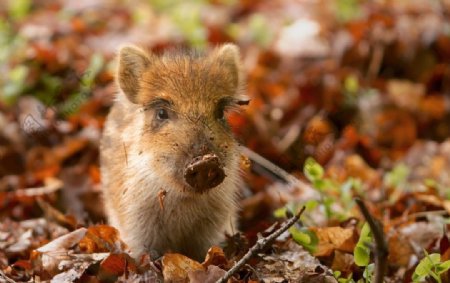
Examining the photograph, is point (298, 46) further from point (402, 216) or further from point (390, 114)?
point (402, 216)

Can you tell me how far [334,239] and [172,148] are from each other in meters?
1.09

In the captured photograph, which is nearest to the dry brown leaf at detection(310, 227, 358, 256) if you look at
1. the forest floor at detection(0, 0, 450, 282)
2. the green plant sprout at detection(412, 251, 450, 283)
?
the forest floor at detection(0, 0, 450, 282)

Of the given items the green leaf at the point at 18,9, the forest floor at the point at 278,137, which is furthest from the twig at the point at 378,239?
the green leaf at the point at 18,9

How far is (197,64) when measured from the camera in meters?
Answer: 4.71

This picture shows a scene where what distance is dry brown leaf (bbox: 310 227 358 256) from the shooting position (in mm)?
4430

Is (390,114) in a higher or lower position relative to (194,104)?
lower

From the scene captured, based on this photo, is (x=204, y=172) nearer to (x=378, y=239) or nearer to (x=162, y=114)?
(x=162, y=114)

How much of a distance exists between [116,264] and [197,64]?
4.53 ft

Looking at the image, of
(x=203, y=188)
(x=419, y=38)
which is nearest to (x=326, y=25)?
(x=419, y=38)

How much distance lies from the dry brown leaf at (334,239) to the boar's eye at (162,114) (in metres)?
1.06

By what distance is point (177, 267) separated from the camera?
13.0ft

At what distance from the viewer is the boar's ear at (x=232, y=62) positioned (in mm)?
5036

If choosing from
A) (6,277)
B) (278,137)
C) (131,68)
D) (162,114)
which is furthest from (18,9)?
(6,277)

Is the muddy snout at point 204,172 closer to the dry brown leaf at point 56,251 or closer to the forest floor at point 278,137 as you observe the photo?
the forest floor at point 278,137
